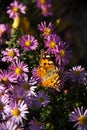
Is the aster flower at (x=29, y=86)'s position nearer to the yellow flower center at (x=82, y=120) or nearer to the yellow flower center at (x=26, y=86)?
the yellow flower center at (x=26, y=86)

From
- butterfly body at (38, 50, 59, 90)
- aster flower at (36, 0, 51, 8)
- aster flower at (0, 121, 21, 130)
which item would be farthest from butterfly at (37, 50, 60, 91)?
aster flower at (36, 0, 51, 8)

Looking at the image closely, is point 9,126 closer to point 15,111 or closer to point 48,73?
point 15,111

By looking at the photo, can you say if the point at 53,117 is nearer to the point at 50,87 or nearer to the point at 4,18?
the point at 50,87

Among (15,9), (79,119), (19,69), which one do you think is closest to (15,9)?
(15,9)

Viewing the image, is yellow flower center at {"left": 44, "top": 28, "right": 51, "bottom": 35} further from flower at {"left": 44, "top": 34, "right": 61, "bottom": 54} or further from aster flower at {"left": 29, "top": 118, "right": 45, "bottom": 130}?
aster flower at {"left": 29, "top": 118, "right": 45, "bottom": 130}

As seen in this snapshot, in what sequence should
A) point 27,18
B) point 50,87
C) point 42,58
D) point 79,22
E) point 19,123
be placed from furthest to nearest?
point 79,22
point 27,18
point 42,58
point 50,87
point 19,123

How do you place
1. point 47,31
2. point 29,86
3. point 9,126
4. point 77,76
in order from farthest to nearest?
point 47,31
point 77,76
point 29,86
point 9,126

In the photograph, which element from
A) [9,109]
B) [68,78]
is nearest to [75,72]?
[68,78]
